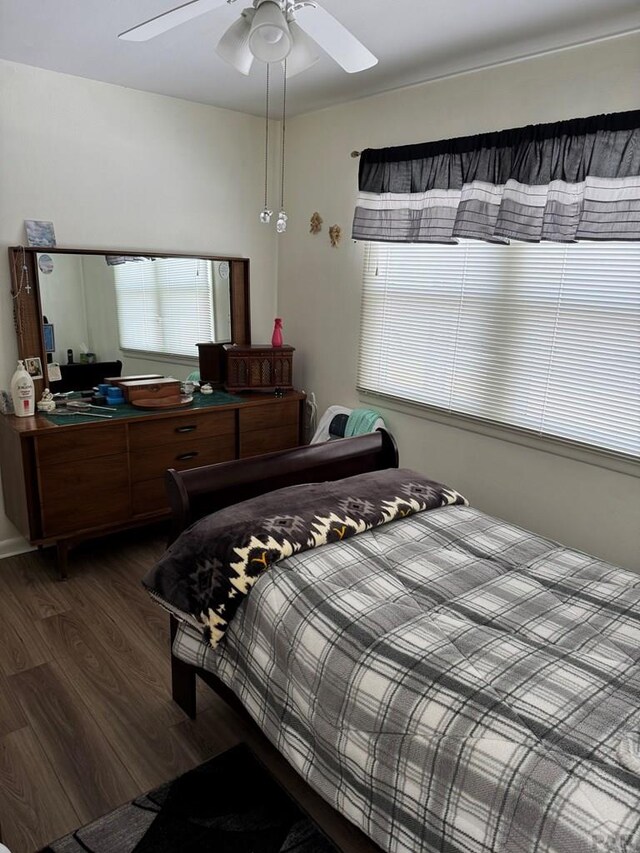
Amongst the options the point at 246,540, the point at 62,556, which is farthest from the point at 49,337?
the point at 246,540

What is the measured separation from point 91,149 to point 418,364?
209 cm

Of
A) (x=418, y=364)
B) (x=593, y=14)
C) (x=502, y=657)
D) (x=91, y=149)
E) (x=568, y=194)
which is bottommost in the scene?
(x=502, y=657)

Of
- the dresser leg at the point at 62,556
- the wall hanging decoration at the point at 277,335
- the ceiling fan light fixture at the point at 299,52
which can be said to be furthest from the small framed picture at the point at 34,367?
the ceiling fan light fixture at the point at 299,52

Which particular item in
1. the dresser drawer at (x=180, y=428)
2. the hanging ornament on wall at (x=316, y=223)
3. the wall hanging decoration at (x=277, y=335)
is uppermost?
the hanging ornament on wall at (x=316, y=223)

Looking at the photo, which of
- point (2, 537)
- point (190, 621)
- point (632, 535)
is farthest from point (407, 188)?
point (2, 537)

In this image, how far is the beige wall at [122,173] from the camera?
287 centimetres

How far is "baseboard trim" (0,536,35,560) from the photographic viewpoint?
3.16m

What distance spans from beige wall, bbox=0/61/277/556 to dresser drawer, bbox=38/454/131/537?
21.8 inches

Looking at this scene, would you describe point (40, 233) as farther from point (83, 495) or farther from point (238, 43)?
point (238, 43)

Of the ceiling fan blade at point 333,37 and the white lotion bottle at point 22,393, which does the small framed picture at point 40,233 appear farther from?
the ceiling fan blade at point 333,37

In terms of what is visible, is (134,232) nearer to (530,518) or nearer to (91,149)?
(91,149)

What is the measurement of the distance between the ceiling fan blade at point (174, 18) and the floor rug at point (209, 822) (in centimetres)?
224

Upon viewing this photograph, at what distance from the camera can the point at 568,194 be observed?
2.34m

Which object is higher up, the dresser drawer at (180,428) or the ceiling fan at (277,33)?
the ceiling fan at (277,33)
